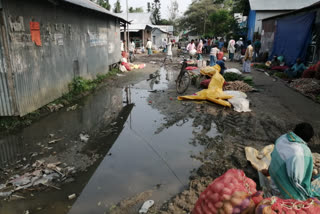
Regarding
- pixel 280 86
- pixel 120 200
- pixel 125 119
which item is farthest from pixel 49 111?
pixel 280 86

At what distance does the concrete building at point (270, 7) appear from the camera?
917 inches

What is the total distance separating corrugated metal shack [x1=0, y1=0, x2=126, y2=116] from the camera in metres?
5.96

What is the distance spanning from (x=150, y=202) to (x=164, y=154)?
61.5 inches

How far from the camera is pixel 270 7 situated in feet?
77.5

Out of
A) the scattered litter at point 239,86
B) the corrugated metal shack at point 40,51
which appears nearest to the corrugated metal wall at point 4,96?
the corrugated metal shack at point 40,51

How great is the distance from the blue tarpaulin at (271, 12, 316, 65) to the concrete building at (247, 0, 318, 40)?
6.59 m

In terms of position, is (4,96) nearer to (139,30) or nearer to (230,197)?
(230,197)

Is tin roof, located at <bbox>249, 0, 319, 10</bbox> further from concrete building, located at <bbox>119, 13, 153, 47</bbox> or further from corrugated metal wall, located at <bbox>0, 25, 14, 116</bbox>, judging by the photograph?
corrugated metal wall, located at <bbox>0, 25, 14, 116</bbox>

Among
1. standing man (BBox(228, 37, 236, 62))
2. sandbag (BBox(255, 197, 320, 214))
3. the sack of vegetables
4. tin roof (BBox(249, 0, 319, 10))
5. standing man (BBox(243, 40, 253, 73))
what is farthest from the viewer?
tin roof (BBox(249, 0, 319, 10))

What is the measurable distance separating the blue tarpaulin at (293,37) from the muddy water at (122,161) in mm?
10560

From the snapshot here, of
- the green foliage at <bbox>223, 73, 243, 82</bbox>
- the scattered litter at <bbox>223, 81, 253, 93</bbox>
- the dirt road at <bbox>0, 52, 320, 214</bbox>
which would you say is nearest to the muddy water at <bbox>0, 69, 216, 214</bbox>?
the dirt road at <bbox>0, 52, 320, 214</bbox>

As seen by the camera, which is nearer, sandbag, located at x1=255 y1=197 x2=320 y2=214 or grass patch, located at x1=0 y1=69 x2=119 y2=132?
sandbag, located at x1=255 y1=197 x2=320 y2=214

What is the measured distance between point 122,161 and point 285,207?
3412mm

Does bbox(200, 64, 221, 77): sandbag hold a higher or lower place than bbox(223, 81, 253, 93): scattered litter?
higher
